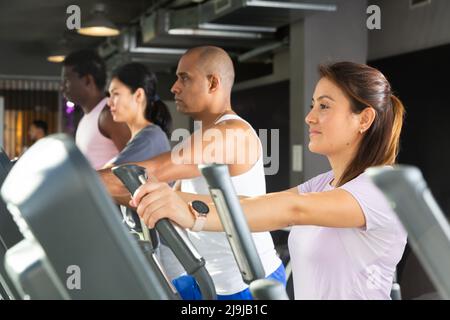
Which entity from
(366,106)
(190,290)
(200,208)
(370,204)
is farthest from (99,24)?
(200,208)

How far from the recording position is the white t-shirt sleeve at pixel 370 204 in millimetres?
1441

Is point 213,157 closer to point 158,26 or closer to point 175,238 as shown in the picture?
point 175,238

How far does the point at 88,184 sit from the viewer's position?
1.89 ft

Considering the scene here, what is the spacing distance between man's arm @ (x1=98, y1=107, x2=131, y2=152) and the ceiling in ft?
6.27

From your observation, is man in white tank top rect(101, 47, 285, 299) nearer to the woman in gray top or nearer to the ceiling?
the woman in gray top

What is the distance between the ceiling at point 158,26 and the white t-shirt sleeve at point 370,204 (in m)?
3.55

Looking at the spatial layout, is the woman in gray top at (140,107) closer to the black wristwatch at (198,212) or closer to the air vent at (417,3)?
the black wristwatch at (198,212)

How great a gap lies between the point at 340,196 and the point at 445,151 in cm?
340

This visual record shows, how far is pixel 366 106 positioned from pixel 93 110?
207cm

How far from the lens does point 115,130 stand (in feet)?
10.8

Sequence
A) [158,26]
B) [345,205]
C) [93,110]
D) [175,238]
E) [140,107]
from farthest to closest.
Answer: [158,26]
[93,110]
[140,107]
[345,205]
[175,238]

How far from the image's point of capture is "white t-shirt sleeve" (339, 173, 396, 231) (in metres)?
1.44

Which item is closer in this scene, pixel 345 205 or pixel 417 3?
pixel 345 205

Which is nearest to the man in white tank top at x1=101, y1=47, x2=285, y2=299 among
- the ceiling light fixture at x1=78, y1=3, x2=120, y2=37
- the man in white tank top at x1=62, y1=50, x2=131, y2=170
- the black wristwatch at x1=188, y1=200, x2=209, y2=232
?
the black wristwatch at x1=188, y1=200, x2=209, y2=232
